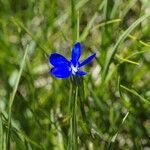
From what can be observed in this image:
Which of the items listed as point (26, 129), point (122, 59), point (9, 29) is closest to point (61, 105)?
point (26, 129)

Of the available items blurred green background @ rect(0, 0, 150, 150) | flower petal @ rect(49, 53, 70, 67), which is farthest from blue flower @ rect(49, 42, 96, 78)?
blurred green background @ rect(0, 0, 150, 150)

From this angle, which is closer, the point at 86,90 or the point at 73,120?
the point at 73,120

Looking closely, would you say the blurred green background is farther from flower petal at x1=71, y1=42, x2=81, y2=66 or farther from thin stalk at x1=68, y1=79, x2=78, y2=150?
→ flower petal at x1=71, y1=42, x2=81, y2=66

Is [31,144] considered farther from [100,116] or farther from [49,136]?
[100,116]

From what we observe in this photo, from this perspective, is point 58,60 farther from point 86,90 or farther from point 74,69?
point 86,90

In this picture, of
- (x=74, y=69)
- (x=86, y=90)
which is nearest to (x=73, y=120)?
(x=74, y=69)
